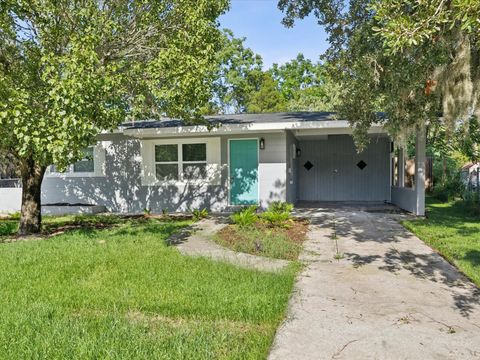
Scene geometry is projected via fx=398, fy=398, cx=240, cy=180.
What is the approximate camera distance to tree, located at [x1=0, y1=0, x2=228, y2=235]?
5102 millimetres

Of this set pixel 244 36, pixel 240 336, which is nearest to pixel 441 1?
pixel 240 336

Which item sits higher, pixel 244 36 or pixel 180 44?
pixel 244 36

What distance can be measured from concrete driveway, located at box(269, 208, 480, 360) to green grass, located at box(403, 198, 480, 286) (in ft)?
0.64

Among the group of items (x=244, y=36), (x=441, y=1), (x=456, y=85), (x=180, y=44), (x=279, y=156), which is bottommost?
(x=279, y=156)

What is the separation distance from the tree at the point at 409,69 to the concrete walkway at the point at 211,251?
2.88 meters

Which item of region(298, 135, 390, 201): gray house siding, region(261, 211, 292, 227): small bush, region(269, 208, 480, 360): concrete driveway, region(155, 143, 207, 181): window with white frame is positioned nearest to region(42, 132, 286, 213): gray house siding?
region(155, 143, 207, 181): window with white frame

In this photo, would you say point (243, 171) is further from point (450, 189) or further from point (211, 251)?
point (450, 189)

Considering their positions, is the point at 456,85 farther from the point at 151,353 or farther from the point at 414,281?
the point at 151,353

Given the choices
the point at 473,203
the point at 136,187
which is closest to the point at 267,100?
the point at 136,187

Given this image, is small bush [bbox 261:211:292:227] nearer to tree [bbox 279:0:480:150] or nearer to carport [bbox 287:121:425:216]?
tree [bbox 279:0:480:150]

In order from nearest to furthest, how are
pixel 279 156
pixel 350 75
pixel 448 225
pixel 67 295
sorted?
pixel 67 295 < pixel 350 75 < pixel 448 225 < pixel 279 156

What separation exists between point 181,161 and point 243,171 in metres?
1.86

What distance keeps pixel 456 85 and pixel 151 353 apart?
16.2 ft

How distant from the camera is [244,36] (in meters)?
33.0
